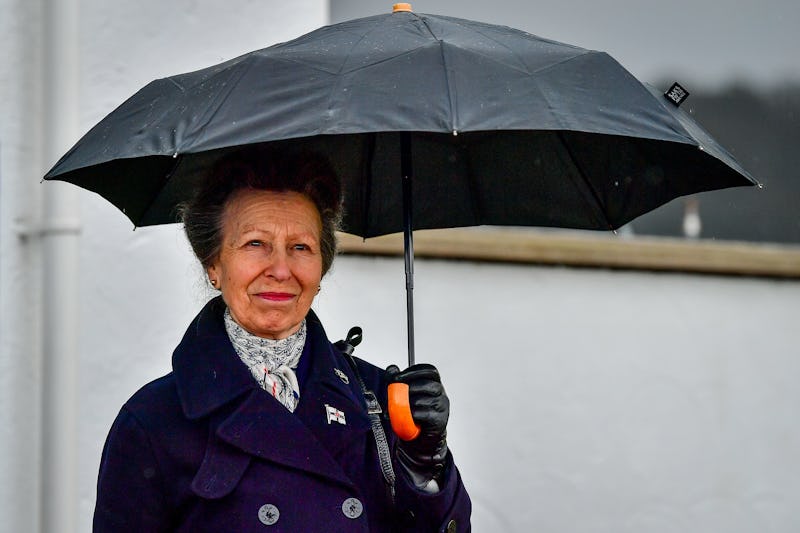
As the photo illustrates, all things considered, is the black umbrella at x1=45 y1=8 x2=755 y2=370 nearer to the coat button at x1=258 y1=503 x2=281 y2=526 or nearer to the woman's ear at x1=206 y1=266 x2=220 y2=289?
the woman's ear at x1=206 y1=266 x2=220 y2=289

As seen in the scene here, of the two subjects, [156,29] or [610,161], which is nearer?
[610,161]

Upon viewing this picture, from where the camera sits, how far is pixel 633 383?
18.2 feet

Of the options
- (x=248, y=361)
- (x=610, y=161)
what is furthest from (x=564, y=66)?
(x=248, y=361)

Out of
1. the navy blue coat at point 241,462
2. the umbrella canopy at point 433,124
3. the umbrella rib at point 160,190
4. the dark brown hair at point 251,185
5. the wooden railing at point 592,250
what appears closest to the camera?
the umbrella canopy at point 433,124

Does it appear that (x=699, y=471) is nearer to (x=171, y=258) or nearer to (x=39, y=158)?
(x=171, y=258)

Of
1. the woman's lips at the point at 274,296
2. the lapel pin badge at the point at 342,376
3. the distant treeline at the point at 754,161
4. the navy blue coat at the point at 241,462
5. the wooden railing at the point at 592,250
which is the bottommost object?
the navy blue coat at the point at 241,462

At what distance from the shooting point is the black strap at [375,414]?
300cm

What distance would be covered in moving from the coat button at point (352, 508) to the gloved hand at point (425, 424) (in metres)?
0.14

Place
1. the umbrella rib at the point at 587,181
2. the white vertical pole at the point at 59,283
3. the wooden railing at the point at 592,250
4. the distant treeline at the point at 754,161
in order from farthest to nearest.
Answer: the distant treeline at the point at 754,161, the wooden railing at the point at 592,250, the white vertical pole at the point at 59,283, the umbrella rib at the point at 587,181

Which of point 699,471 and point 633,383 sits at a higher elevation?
point 633,383

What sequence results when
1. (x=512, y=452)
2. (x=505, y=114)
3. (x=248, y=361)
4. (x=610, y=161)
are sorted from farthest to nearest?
(x=512, y=452), (x=610, y=161), (x=248, y=361), (x=505, y=114)

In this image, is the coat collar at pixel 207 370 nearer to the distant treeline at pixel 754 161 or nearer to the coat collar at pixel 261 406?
the coat collar at pixel 261 406

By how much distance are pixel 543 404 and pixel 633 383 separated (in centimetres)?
44

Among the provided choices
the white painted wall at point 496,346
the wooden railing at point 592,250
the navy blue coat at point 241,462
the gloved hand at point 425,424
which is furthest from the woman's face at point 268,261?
the wooden railing at point 592,250
